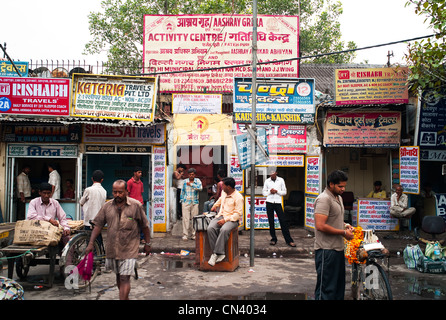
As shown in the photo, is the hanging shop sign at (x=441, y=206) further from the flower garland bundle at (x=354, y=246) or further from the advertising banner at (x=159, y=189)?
the advertising banner at (x=159, y=189)

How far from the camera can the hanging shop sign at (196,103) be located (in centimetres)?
1235

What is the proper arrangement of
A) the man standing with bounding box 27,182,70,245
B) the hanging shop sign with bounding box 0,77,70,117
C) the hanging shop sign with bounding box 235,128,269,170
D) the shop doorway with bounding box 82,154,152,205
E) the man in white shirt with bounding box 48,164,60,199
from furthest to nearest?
1. the shop doorway with bounding box 82,154,152,205
2. the man in white shirt with bounding box 48,164,60,199
3. the hanging shop sign with bounding box 0,77,70,117
4. the hanging shop sign with bounding box 235,128,269,170
5. the man standing with bounding box 27,182,70,245

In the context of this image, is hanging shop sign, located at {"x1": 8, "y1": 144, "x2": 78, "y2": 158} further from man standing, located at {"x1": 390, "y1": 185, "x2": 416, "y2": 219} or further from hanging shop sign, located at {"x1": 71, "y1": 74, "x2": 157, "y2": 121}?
man standing, located at {"x1": 390, "y1": 185, "x2": 416, "y2": 219}

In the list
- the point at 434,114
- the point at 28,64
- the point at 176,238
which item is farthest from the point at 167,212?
the point at 434,114

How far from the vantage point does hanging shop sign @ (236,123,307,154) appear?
12117mm

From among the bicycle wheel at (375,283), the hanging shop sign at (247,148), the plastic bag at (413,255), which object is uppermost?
the hanging shop sign at (247,148)

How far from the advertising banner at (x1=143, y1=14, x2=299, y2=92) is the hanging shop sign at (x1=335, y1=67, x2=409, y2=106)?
6.89 ft

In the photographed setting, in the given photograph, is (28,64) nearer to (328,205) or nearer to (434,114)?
(328,205)

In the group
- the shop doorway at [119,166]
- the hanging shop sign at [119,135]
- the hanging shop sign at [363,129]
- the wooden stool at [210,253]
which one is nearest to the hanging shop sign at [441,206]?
the hanging shop sign at [363,129]

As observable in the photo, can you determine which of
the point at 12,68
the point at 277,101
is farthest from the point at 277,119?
the point at 12,68

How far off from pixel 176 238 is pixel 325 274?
6.73 meters

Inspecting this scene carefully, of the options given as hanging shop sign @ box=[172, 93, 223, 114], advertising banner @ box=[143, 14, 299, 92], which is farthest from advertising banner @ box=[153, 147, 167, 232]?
advertising banner @ box=[143, 14, 299, 92]

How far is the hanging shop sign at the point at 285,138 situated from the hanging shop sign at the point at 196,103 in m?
0.97

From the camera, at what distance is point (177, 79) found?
13047 millimetres
